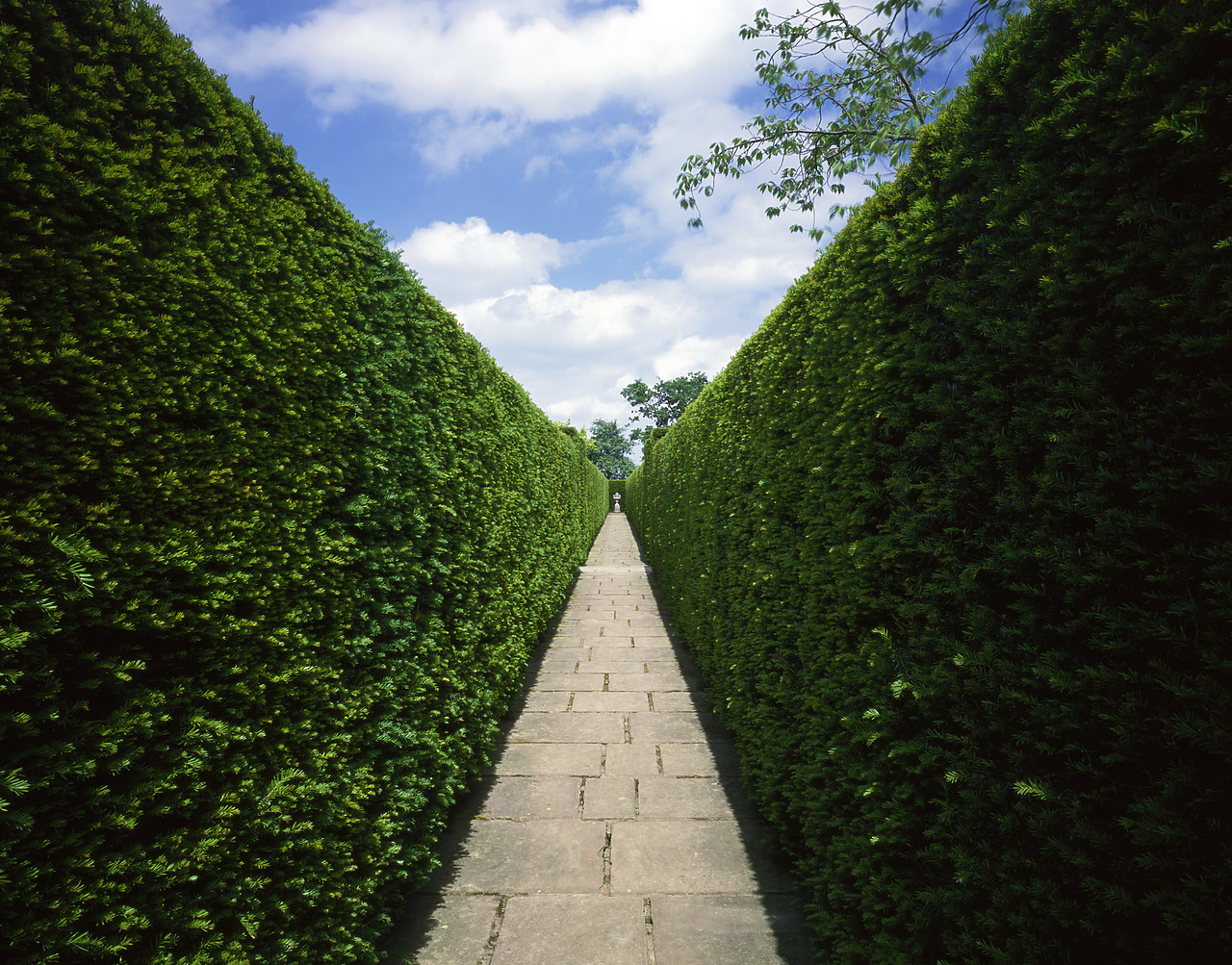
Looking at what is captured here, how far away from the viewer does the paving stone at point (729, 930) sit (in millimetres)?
2631

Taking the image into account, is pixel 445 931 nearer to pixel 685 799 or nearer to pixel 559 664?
pixel 685 799

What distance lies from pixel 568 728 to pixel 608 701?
0.68m

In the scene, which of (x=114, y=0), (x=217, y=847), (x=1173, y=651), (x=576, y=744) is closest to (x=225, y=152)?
(x=114, y=0)

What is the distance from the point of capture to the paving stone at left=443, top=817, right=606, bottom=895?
3.10 meters

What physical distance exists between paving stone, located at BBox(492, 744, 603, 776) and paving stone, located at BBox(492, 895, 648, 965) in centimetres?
130

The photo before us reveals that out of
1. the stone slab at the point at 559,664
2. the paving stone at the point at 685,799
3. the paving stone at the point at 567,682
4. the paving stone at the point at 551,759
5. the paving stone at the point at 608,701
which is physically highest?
the stone slab at the point at 559,664

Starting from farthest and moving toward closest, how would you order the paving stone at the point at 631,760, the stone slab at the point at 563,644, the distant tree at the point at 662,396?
1. the distant tree at the point at 662,396
2. the stone slab at the point at 563,644
3. the paving stone at the point at 631,760

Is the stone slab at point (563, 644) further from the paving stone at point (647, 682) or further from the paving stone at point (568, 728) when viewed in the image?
the paving stone at point (568, 728)

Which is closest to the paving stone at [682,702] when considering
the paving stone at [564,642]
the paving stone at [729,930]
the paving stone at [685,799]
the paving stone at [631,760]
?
the paving stone at [631,760]

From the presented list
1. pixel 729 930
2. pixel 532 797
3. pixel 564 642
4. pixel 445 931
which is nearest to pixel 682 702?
pixel 532 797

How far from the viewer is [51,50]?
138cm

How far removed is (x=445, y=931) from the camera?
279cm

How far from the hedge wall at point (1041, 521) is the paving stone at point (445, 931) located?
1675 mm

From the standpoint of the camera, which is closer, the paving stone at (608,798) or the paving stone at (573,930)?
the paving stone at (573,930)
